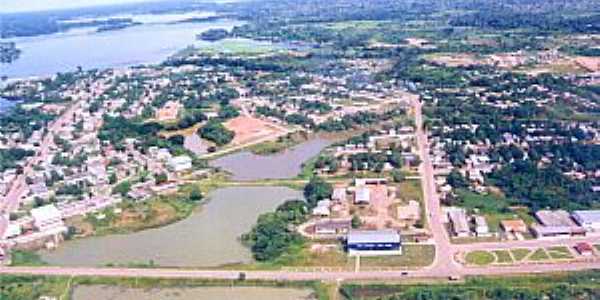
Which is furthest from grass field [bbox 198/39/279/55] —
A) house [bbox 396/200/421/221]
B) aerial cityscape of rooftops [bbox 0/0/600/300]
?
house [bbox 396/200/421/221]

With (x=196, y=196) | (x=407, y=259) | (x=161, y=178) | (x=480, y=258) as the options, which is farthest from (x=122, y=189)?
(x=480, y=258)

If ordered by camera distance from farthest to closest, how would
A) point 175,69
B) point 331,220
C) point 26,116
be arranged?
1. point 175,69
2. point 26,116
3. point 331,220

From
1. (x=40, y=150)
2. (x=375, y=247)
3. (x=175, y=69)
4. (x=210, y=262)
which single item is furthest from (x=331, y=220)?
(x=175, y=69)

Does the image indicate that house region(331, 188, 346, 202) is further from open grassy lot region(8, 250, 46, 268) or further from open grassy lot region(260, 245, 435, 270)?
open grassy lot region(8, 250, 46, 268)

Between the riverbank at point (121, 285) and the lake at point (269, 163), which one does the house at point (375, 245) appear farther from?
the lake at point (269, 163)

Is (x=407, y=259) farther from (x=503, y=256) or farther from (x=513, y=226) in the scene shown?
(x=513, y=226)

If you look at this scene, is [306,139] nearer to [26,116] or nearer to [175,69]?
[26,116]
